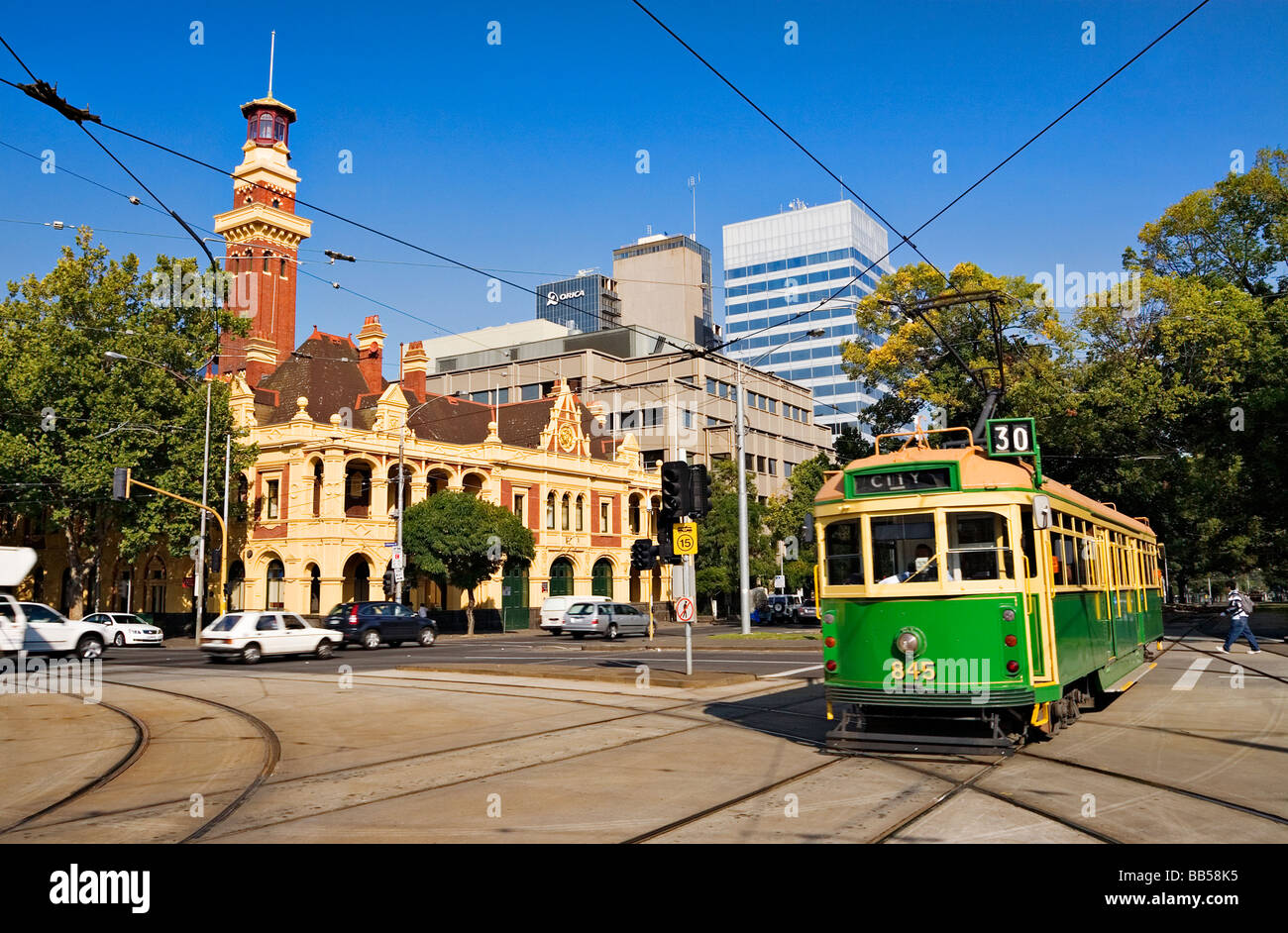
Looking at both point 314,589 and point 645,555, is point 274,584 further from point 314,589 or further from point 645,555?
point 645,555

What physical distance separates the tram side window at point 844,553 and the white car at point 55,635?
22.6 meters

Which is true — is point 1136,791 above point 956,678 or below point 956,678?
below

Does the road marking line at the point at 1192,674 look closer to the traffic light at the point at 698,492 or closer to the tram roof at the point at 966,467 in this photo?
the tram roof at the point at 966,467

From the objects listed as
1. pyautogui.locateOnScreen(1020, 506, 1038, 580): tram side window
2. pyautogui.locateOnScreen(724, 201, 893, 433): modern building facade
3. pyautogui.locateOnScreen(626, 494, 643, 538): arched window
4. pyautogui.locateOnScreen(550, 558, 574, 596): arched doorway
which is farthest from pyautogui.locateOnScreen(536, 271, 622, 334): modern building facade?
pyautogui.locateOnScreen(1020, 506, 1038, 580): tram side window

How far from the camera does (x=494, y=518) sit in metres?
46.5

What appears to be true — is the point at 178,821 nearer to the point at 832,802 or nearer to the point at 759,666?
the point at 832,802

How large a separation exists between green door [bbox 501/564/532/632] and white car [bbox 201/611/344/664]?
22269 millimetres

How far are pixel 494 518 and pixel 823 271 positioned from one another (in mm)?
84904

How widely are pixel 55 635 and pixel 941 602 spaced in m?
24.5

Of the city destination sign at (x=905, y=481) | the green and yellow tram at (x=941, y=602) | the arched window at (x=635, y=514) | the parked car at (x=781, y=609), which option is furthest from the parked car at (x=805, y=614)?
the city destination sign at (x=905, y=481)

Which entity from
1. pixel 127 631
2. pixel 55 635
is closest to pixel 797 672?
pixel 55 635

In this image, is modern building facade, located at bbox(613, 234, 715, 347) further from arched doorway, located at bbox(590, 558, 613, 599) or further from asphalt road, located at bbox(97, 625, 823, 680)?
asphalt road, located at bbox(97, 625, 823, 680)

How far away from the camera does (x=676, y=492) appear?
18953 mm
